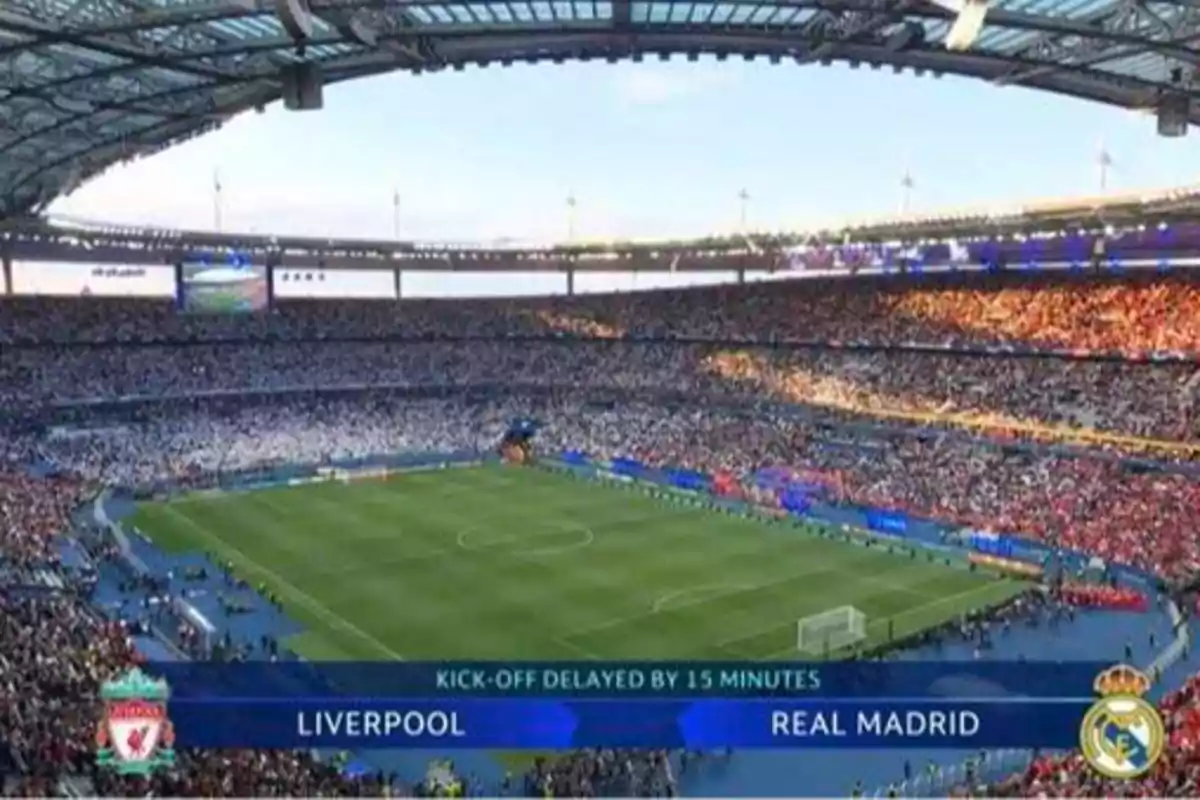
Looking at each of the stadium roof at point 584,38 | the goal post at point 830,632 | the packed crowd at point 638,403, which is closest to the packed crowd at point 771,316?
the packed crowd at point 638,403

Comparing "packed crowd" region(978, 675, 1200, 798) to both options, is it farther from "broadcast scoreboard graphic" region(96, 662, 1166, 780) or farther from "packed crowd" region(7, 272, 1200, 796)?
"packed crowd" region(7, 272, 1200, 796)

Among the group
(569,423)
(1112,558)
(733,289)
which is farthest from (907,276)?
(1112,558)

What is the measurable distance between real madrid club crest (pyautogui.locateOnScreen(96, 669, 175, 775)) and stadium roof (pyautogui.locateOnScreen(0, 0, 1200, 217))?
9.55 metres

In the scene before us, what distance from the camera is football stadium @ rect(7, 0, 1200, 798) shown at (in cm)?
1820

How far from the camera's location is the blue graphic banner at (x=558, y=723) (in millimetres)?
17266

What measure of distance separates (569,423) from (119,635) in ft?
146

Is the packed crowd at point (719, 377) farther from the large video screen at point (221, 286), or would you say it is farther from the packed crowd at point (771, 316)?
the large video screen at point (221, 286)

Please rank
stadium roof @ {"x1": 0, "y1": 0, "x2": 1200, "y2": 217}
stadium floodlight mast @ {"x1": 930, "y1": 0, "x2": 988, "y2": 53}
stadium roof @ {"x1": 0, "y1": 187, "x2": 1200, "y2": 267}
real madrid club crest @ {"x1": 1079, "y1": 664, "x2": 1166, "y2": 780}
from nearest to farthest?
1. stadium floodlight mast @ {"x1": 930, "y1": 0, "x2": 988, "y2": 53}
2. real madrid club crest @ {"x1": 1079, "y1": 664, "x2": 1166, "y2": 780}
3. stadium roof @ {"x1": 0, "y1": 0, "x2": 1200, "y2": 217}
4. stadium roof @ {"x1": 0, "y1": 187, "x2": 1200, "y2": 267}

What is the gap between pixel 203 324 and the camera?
7569 centimetres

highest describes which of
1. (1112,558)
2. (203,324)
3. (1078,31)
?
(1078,31)

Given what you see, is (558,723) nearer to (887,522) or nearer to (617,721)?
(617,721)

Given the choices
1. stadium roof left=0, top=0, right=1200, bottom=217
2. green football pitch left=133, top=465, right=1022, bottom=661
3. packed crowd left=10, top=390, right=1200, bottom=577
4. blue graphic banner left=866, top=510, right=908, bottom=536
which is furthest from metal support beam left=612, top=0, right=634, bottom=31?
blue graphic banner left=866, top=510, right=908, bottom=536

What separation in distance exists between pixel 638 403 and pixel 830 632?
42977mm

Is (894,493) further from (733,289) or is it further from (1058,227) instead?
(733,289)
